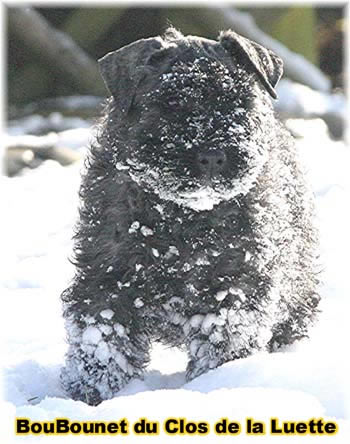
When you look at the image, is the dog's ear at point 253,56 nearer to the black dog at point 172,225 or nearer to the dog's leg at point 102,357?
the black dog at point 172,225

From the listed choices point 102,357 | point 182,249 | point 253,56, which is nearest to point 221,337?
point 182,249

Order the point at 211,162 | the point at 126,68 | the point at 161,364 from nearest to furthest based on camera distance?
the point at 211,162, the point at 126,68, the point at 161,364

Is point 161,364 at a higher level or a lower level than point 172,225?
lower

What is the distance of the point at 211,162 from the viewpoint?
13.0ft

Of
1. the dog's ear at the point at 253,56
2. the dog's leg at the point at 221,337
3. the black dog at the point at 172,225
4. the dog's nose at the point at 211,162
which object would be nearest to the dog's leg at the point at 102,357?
the black dog at the point at 172,225

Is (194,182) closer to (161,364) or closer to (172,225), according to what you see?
(172,225)

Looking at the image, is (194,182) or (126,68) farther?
(126,68)

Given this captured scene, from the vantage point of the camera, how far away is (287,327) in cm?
514

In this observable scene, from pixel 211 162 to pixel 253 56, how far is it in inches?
27.9

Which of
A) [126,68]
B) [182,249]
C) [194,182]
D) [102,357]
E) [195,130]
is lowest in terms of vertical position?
[102,357]

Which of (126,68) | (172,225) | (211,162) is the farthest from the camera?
(126,68)

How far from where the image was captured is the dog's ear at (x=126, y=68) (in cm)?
430

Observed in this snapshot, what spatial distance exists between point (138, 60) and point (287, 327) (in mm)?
1633

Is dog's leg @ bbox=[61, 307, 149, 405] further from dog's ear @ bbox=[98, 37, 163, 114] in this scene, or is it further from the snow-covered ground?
dog's ear @ bbox=[98, 37, 163, 114]
